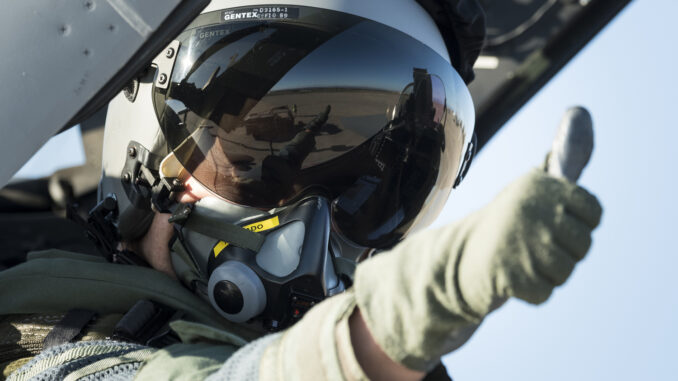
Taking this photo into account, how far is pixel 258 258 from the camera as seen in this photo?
5.40ft

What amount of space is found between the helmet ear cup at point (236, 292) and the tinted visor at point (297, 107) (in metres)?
0.17

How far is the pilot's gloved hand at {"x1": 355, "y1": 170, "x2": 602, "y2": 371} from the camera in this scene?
764 millimetres

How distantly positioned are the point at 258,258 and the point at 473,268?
0.92 meters

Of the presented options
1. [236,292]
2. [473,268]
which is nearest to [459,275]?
[473,268]

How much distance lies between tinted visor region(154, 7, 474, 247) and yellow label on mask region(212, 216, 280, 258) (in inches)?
1.5

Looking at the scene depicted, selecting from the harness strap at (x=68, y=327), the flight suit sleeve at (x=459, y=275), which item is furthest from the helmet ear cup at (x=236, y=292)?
the flight suit sleeve at (x=459, y=275)

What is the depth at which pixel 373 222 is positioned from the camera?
1.83m

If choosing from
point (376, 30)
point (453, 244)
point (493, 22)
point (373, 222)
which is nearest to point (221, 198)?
point (373, 222)

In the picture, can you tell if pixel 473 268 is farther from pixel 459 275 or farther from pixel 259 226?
pixel 259 226

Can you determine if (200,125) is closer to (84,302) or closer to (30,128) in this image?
(84,302)

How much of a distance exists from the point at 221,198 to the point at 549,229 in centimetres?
106

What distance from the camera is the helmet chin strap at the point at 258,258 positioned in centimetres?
161

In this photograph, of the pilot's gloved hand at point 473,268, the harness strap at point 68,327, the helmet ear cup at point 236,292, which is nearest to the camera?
the pilot's gloved hand at point 473,268

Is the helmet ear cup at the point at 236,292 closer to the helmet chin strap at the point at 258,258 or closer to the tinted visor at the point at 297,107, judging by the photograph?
the helmet chin strap at the point at 258,258
